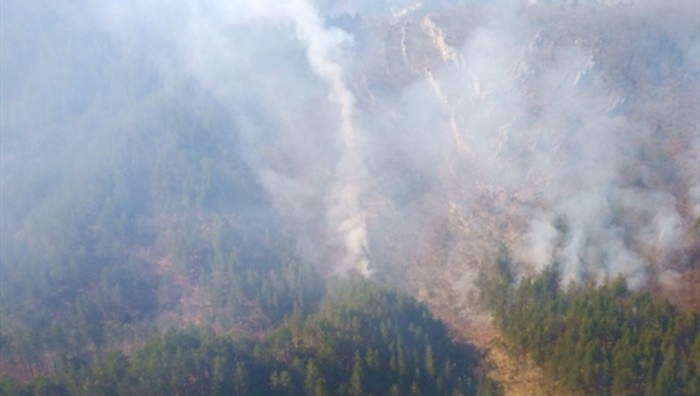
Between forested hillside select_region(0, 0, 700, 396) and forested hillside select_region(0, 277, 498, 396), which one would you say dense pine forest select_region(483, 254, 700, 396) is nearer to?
forested hillside select_region(0, 0, 700, 396)

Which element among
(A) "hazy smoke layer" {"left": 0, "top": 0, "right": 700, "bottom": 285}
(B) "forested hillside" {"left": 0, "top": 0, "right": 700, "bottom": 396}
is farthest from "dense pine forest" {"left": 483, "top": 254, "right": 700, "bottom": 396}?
(A) "hazy smoke layer" {"left": 0, "top": 0, "right": 700, "bottom": 285}

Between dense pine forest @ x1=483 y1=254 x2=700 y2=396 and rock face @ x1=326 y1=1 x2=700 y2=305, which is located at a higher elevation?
rock face @ x1=326 y1=1 x2=700 y2=305

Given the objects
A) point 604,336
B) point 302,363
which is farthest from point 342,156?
point 604,336

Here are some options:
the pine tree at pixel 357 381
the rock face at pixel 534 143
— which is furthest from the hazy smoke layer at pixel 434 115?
the pine tree at pixel 357 381

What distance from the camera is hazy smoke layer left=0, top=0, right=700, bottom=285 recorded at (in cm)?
9069

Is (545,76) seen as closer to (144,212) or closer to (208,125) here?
(208,125)

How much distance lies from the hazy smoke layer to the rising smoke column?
0.93ft

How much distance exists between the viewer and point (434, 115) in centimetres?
11125

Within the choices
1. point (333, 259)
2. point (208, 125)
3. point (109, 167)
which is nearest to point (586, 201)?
point (333, 259)

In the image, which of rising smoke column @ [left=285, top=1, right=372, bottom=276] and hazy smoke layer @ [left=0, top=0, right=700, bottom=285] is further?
rising smoke column @ [left=285, top=1, right=372, bottom=276]

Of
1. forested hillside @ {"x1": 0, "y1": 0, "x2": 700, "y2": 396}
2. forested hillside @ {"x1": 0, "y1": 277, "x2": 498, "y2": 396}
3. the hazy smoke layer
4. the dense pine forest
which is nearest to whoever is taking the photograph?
the dense pine forest

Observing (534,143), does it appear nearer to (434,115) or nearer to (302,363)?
(434,115)

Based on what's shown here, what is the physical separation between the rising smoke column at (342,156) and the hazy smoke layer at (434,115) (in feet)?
0.93

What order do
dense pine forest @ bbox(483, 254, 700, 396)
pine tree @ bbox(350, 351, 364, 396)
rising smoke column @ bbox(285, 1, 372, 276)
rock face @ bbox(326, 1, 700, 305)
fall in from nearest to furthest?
dense pine forest @ bbox(483, 254, 700, 396) → pine tree @ bbox(350, 351, 364, 396) → rock face @ bbox(326, 1, 700, 305) → rising smoke column @ bbox(285, 1, 372, 276)
